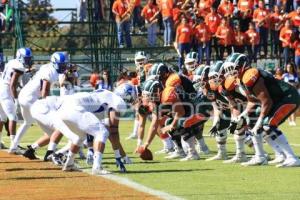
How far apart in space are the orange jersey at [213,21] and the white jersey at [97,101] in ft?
50.6

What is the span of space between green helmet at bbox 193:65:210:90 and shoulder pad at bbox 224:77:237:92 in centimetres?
114

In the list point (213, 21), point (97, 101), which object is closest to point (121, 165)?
point (97, 101)

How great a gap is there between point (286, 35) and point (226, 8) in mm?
2123

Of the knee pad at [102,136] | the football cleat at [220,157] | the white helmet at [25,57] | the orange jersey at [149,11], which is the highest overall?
the orange jersey at [149,11]

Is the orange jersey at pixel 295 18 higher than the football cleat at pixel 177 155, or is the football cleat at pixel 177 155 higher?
the orange jersey at pixel 295 18

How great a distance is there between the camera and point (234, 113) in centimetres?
1446

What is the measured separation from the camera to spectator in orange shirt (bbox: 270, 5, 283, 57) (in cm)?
2850

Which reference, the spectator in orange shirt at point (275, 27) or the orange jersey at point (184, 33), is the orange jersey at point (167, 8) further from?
the spectator in orange shirt at point (275, 27)

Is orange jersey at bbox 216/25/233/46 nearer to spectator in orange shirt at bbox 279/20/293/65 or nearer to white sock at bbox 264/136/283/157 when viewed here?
spectator in orange shirt at bbox 279/20/293/65

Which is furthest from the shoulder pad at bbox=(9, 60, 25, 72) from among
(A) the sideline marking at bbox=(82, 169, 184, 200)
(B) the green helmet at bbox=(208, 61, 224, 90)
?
(B) the green helmet at bbox=(208, 61, 224, 90)

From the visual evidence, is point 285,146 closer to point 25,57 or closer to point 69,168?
point 69,168

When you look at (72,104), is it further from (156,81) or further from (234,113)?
(234,113)

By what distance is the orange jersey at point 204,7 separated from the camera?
93.2ft

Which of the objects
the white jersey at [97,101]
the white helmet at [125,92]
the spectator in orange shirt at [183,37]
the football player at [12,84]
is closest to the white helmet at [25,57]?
the football player at [12,84]
